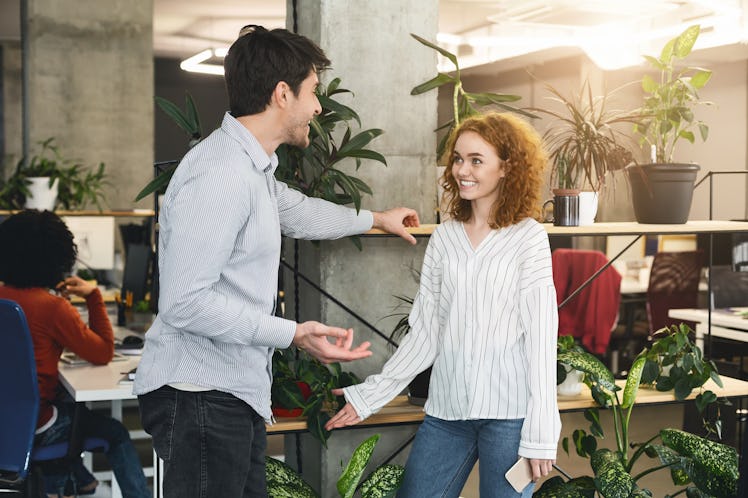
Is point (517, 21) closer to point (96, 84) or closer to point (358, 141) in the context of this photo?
point (96, 84)

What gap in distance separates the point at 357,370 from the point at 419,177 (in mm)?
722

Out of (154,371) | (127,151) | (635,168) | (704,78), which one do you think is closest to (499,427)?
(154,371)

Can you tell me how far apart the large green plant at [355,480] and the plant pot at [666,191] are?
53.2 inches

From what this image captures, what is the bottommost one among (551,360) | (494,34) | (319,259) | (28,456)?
(28,456)

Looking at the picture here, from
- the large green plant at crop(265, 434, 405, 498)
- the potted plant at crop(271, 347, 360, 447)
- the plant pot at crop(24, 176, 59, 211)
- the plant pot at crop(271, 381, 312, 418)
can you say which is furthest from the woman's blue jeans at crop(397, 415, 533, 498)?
the plant pot at crop(24, 176, 59, 211)

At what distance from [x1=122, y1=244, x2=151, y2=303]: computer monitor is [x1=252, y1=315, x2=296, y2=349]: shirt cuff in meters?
3.31

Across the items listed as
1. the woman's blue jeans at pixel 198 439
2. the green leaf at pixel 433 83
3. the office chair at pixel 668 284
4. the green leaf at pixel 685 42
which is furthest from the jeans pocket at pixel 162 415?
the office chair at pixel 668 284

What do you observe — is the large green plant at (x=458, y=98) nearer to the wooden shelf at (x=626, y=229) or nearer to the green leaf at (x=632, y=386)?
the wooden shelf at (x=626, y=229)

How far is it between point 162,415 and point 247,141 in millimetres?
657

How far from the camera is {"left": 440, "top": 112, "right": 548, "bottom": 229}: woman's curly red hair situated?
92.5 inches

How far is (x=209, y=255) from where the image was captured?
1.87 meters

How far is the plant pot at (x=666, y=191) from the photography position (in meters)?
3.15

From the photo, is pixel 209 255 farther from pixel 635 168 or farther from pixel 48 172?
pixel 48 172

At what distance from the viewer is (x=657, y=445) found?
2.92 m
